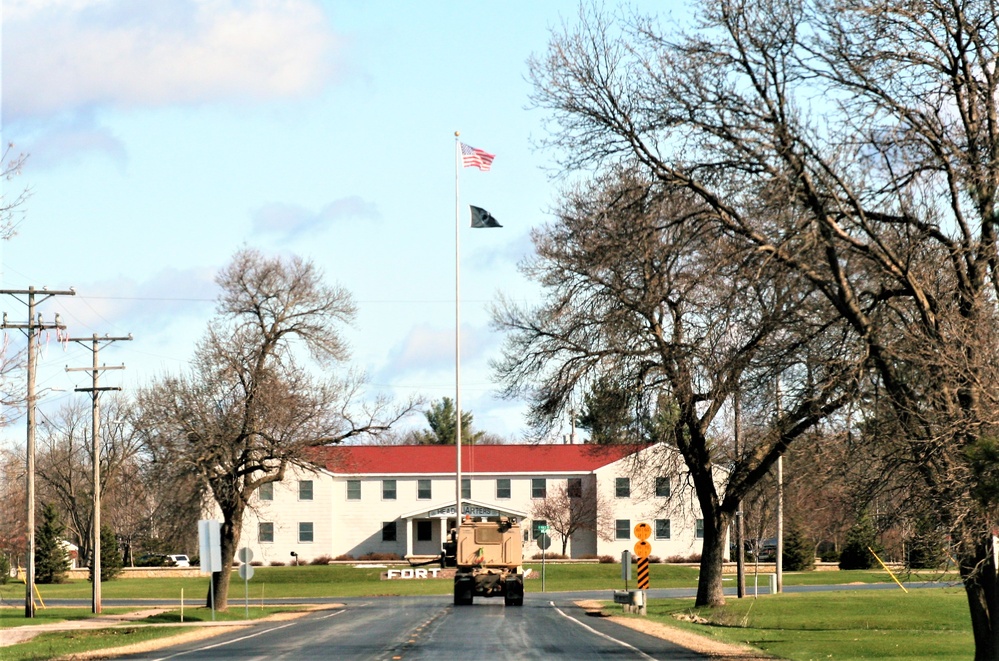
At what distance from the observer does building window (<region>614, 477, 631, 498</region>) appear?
274 ft

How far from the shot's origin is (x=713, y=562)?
125ft

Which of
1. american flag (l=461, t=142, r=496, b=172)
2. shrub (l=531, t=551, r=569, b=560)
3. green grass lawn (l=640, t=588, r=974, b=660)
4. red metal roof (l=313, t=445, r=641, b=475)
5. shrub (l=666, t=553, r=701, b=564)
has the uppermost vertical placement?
american flag (l=461, t=142, r=496, b=172)

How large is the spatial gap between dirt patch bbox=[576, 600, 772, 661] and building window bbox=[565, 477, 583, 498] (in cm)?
4767

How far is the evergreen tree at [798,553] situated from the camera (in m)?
75.1

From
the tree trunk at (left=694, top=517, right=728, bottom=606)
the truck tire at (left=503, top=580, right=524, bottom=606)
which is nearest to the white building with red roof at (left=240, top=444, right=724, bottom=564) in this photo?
the truck tire at (left=503, top=580, right=524, bottom=606)

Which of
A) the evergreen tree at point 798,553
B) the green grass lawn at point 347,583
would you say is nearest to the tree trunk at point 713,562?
the green grass lawn at point 347,583

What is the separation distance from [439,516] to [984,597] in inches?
2459

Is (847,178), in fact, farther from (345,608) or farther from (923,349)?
(345,608)

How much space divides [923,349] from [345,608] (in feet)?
100

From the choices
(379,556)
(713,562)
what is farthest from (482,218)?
(379,556)

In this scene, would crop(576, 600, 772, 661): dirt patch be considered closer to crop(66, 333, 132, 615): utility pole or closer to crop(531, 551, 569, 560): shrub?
crop(66, 333, 132, 615): utility pole

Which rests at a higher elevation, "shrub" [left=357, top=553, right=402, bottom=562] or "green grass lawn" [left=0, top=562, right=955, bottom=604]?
"shrub" [left=357, top=553, right=402, bottom=562]

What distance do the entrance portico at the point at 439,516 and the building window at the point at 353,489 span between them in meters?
3.59

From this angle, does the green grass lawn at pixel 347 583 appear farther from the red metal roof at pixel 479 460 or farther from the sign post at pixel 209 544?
the sign post at pixel 209 544
